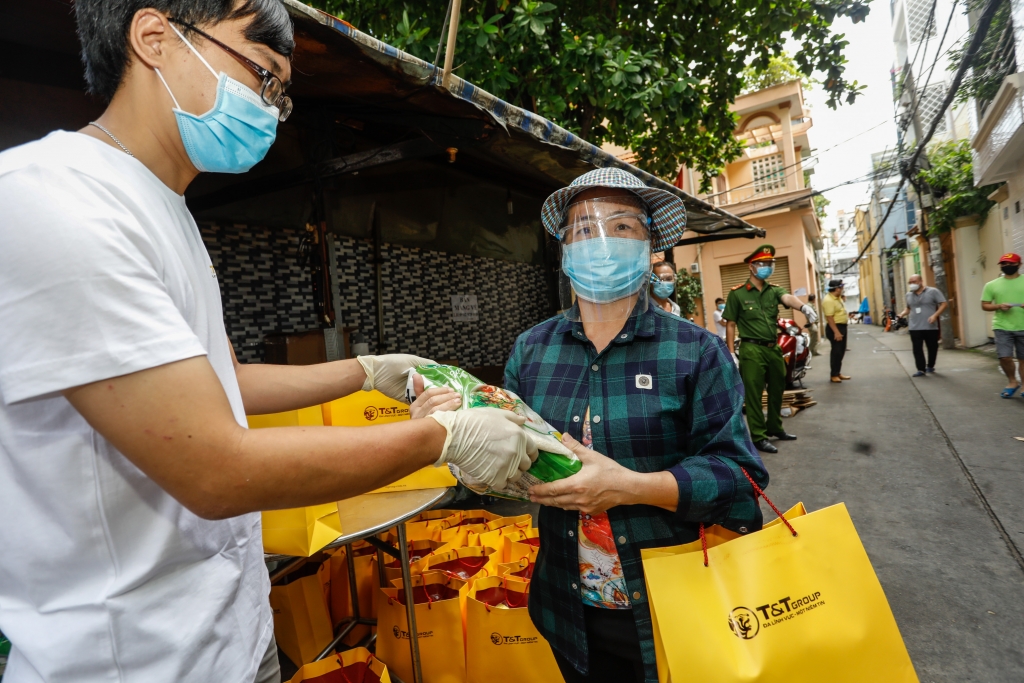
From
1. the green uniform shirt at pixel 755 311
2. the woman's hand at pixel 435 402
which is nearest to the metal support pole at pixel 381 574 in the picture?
the woman's hand at pixel 435 402

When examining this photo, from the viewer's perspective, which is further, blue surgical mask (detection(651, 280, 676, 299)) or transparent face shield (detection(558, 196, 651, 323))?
blue surgical mask (detection(651, 280, 676, 299))

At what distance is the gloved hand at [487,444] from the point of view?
43.7 inches

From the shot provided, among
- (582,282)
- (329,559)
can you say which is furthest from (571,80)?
(329,559)

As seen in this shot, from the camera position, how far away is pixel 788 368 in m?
8.70

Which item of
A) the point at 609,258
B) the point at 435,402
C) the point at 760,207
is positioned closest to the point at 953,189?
the point at 760,207

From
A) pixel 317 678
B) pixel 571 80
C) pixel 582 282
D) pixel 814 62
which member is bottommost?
pixel 317 678

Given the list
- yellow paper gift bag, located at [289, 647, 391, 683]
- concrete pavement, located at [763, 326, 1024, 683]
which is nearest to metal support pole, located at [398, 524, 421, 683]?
yellow paper gift bag, located at [289, 647, 391, 683]

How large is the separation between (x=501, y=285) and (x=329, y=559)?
12.8 feet

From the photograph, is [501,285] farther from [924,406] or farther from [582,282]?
[924,406]

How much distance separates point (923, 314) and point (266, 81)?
11.5 m

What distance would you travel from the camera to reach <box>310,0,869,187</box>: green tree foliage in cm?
477

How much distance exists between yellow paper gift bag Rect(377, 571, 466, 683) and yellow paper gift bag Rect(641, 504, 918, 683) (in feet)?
4.23

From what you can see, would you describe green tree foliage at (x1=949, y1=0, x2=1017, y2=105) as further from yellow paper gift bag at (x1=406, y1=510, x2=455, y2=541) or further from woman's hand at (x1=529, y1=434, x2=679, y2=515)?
woman's hand at (x1=529, y1=434, x2=679, y2=515)

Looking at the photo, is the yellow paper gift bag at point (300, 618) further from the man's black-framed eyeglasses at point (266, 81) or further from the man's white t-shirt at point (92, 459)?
the man's black-framed eyeglasses at point (266, 81)
